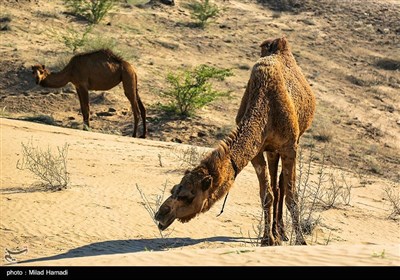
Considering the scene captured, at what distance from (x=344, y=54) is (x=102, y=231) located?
75.0 feet

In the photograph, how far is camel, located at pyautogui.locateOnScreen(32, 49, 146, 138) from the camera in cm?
2052

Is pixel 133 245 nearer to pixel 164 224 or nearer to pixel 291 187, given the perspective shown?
pixel 164 224

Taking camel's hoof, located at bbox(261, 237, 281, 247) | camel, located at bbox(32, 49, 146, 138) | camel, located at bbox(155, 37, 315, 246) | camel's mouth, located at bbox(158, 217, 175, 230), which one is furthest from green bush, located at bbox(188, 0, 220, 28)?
camel's mouth, located at bbox(158, 217, 175, 230)

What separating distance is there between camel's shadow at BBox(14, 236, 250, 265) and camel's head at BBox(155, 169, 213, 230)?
147cm

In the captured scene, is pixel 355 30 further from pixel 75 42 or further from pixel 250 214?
pixel 250 214

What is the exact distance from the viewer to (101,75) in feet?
67.5

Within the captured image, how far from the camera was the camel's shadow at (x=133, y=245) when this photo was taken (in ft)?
31.9

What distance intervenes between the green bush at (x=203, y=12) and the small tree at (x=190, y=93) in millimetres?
9530

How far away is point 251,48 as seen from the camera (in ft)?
102

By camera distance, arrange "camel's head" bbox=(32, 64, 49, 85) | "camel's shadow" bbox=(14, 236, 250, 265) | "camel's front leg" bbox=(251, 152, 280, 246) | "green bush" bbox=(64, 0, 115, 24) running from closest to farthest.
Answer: "camel's shadow" bbox=(14, 236, 250, 265) < "camel's front leg" bbox=(251, 152, 280, 246) < "camel's head" bbox=(32, 64, 49, 85) < "green bush" bbox=(64, 0, 115, 24)

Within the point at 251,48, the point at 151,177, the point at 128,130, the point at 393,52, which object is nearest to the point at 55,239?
the point at 151,177

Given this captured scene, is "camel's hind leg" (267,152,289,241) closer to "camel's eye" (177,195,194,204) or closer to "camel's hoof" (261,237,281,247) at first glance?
"camel's hoof" (261,237,281,247)

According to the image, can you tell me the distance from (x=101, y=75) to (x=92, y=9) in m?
10.8

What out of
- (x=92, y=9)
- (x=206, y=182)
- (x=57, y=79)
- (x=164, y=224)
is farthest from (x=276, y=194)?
(x=92, y=9)
